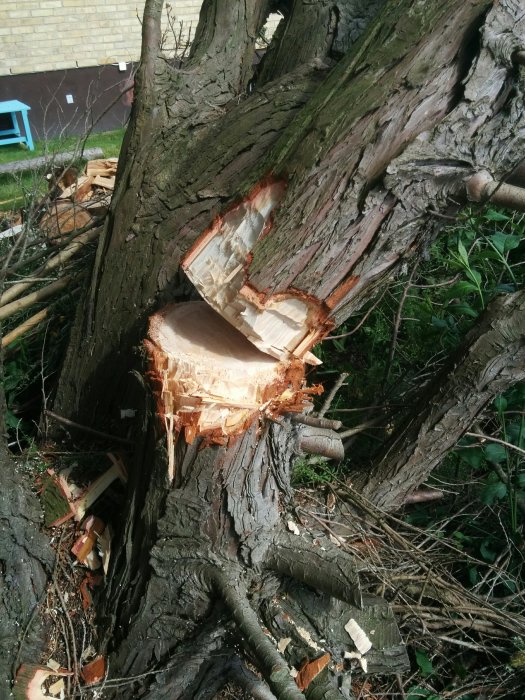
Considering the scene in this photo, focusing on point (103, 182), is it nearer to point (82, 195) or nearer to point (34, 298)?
point (82, 195)

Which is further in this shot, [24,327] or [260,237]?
[24,327]

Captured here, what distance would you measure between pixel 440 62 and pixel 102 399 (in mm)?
1540

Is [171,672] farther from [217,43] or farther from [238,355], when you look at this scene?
[217,43]

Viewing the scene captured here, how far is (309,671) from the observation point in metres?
1.80

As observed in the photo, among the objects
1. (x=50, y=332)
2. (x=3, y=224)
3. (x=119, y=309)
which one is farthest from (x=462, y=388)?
(x=3, y=224)

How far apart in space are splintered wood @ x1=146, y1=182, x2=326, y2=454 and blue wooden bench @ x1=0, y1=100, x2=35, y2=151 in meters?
6.15

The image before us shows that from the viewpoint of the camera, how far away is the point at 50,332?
2621 millimetres

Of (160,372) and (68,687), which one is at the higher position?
(160,372)

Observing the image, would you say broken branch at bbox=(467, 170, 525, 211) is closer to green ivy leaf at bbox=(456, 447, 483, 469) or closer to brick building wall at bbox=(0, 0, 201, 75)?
green ivy leaf at bbox=(456, 447, 483, 469)

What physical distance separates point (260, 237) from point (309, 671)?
1245 millimetres

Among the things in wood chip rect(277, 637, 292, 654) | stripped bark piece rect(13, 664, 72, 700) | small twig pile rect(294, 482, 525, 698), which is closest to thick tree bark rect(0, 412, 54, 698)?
stripped bark piece rect(13, 664, 72, 700)

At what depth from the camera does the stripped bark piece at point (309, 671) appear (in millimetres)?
1785

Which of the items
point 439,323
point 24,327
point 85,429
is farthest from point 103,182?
point 439,323

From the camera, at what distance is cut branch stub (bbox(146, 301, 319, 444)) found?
1566 mm
